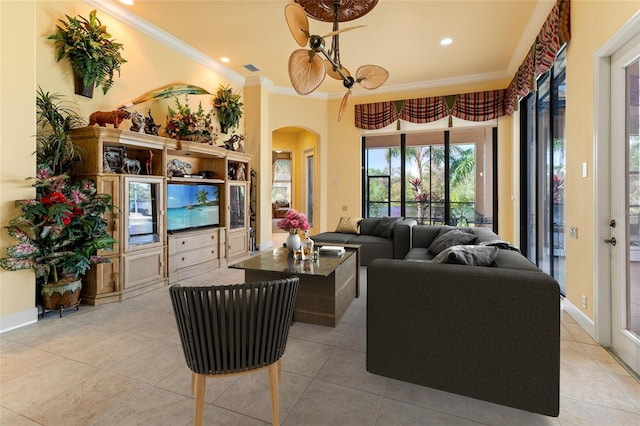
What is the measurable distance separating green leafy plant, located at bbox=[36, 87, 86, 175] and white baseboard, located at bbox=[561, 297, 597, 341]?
16.1ft

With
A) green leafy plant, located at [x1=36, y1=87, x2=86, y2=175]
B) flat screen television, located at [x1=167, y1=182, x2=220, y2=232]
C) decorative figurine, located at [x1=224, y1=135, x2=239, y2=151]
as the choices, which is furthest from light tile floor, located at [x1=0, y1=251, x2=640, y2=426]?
decorative figurine, located at [x1=224, y1=135, x2=239, y2=151]

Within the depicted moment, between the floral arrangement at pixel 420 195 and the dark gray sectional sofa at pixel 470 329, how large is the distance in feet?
15.4

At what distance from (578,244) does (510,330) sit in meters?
1.85

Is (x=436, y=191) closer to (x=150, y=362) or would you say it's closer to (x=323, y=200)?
(x=323, y=200)

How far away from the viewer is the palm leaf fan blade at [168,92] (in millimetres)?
4137

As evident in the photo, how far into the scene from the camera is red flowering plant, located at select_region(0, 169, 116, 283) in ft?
8.87

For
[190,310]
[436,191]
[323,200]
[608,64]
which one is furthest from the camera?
[323,200]

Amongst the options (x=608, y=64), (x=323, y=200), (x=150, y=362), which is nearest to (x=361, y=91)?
(x=323, y=200)

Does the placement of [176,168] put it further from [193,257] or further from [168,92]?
[193,257]

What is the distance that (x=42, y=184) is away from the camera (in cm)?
281

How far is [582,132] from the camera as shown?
2740 mm

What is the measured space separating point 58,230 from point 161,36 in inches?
123

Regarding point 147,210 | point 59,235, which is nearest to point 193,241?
point 147,210

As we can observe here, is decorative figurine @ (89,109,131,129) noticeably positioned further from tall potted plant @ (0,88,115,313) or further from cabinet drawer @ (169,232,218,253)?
cabinet drawer @ (169,232,218,253)
